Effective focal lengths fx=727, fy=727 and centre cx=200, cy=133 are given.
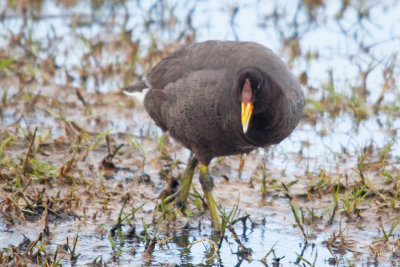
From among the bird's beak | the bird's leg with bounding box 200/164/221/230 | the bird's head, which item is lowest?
Answer: the bird's leg with bounding box 200/164/221/230

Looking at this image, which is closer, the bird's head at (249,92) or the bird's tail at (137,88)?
the bird's head at (249,92)

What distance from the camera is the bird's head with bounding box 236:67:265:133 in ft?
14.0

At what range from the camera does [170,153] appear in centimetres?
618

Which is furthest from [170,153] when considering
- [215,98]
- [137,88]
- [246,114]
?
[246,114]

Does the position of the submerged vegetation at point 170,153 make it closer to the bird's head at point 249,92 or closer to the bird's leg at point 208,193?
the bird's leg at point 208,193

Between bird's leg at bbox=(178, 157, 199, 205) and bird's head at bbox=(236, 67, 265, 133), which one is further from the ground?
bird's head at bbox=(236, 67, 265, 133)

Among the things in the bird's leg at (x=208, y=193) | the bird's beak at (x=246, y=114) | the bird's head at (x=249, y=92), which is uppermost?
the bird's head at (x=249, y=92)

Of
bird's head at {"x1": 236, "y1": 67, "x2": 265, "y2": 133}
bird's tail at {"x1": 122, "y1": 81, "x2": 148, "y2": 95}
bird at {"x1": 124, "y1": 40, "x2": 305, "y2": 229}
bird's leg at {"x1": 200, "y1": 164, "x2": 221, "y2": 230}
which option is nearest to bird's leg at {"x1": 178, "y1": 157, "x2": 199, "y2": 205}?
bird at {"x1": 124, "y1": 40, "x2": 305, "y2": 229}

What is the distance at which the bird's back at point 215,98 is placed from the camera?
14.9ft

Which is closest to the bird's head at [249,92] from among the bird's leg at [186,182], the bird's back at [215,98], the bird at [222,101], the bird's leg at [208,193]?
the bird at [222,101]

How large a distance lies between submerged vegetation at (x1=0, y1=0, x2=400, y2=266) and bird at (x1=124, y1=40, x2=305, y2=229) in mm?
393

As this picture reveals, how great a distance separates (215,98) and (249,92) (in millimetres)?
359

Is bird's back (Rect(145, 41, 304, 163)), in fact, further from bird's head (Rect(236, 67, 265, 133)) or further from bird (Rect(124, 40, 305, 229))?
bird's head (Rect(236, 67, 265, 133))

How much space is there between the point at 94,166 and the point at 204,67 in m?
1.35
